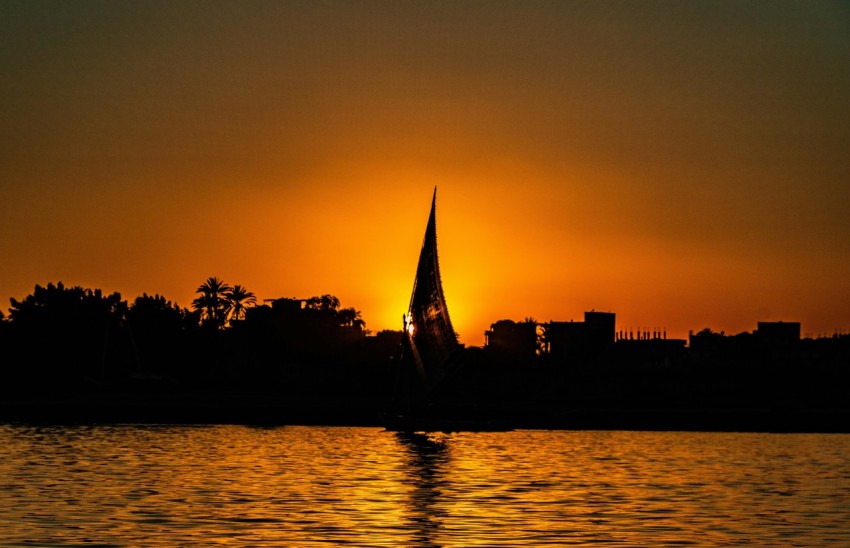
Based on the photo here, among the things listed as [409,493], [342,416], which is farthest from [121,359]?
[409,493]

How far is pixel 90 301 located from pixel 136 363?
43.1 feet

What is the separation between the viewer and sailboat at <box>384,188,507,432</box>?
11531cm

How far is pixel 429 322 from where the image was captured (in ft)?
382

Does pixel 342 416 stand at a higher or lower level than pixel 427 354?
lower

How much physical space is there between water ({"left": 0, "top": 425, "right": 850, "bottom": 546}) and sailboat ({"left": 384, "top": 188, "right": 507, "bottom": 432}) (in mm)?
9447

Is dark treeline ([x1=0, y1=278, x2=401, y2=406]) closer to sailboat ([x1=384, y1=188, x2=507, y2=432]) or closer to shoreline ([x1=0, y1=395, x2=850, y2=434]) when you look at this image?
shoreline ([x1=0, y1=395, x2=850, y2=434])

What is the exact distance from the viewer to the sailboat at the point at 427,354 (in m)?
115

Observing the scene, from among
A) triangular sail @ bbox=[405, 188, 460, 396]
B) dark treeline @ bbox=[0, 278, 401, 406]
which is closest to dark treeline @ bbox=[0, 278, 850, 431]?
dark treeline @ bbox=[0, 278, 401, 406]

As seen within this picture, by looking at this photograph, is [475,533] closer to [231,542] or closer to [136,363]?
[231,542]

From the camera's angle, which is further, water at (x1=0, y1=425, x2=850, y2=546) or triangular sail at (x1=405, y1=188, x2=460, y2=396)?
triangular sail at (x1=405, y1=188, x2=460, y2=396)

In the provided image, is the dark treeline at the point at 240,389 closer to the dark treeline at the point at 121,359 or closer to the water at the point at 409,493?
the dark treeline at the point at 121,359

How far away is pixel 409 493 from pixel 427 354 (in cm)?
5474

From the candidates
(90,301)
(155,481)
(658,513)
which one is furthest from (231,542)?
(90,301)

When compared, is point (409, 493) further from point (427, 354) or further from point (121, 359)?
point (121, 359)
